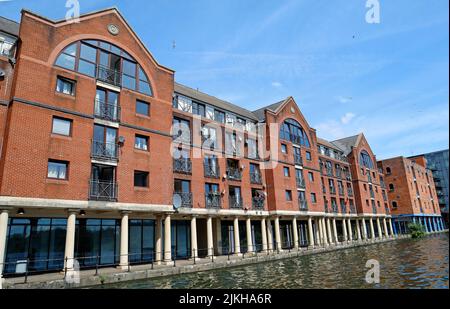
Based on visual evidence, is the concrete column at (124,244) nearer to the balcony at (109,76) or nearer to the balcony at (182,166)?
the balcony at (182,166)

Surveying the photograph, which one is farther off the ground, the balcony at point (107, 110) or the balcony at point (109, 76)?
the balcony at point (109, 76)

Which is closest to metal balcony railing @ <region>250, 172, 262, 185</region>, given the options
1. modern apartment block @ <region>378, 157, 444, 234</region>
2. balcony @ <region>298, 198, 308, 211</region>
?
balcony @ <region>298, 198, 308, 211</region>

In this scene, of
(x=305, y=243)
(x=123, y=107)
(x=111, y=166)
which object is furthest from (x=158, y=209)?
(x=305, y=243)

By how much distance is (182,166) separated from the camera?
24.0 m

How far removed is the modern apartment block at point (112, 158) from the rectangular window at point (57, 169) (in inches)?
2.1

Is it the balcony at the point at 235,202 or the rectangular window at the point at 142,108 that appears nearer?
the rectangular window at the point at 142,108

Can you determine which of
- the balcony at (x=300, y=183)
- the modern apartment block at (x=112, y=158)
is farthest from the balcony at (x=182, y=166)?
the balcony at (x=300, y=183)

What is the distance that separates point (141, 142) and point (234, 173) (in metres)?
9.97

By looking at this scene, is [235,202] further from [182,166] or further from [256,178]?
[182,166]

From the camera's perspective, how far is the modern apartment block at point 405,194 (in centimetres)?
5941
